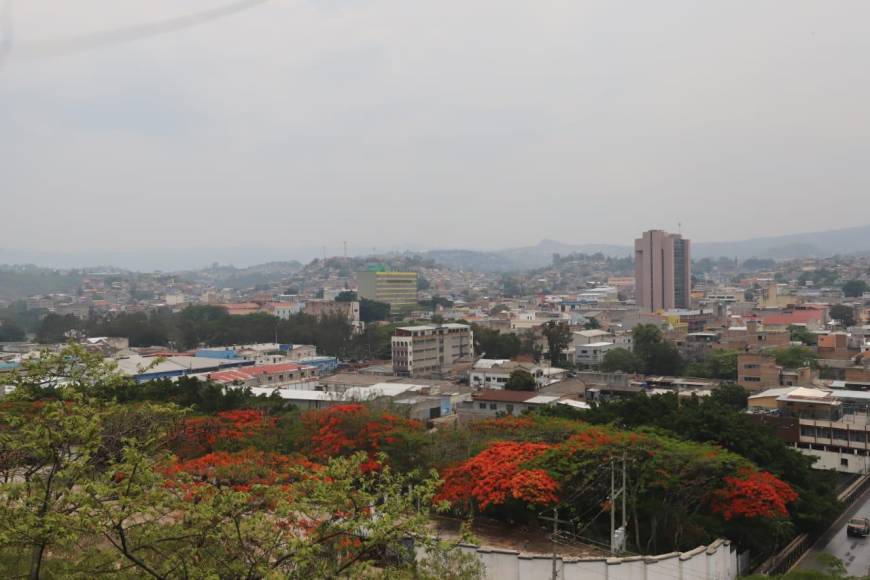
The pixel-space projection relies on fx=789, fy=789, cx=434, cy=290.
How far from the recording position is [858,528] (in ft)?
40.4

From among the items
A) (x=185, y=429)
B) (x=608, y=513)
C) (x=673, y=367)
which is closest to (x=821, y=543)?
(x=608, y=513)

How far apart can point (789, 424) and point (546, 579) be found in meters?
10.3

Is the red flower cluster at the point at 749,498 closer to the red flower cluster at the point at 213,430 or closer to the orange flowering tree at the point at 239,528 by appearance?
the orange flowering tree at the point at 239,528

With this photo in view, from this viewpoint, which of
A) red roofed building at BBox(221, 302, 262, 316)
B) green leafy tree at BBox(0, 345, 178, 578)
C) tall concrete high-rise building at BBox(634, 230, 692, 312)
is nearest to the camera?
green leafy tree at BBox(0, 345, 178, 578)

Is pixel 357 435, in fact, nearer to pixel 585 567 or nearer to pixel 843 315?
pixel 585 567

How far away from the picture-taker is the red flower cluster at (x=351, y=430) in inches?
484

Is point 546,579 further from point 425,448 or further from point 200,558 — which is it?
point 200,558

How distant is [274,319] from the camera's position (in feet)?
133

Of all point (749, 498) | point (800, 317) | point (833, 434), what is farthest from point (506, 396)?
point (800, 317)

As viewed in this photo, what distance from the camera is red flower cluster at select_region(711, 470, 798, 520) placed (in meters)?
10.2

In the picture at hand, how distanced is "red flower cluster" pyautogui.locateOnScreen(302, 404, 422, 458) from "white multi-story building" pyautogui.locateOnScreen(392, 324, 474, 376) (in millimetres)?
17237

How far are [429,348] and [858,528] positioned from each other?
819 inches

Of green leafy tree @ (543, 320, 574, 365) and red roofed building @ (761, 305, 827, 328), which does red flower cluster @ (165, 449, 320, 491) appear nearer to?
green leafy tree @ (543, 320, 574, 365)

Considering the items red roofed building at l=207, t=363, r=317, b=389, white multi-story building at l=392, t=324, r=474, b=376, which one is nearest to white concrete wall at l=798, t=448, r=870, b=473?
red roofed building at l=207, t=363, r=317, b=389
